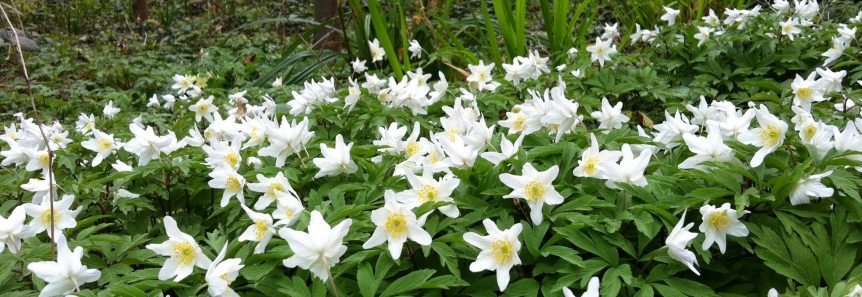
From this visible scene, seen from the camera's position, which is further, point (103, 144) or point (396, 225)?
point (103, 144)

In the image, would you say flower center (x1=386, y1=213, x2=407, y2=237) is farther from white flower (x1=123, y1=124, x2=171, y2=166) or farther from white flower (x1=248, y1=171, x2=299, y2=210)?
white flower (x1=123, y1=124, x2=171, y2=166)

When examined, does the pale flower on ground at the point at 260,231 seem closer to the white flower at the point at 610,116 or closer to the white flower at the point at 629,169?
the white flower at the point at 629,169

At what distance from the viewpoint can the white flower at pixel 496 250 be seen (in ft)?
4.66

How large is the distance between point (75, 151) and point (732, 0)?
14.7 ft

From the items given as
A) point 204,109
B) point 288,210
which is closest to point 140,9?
point 204,109

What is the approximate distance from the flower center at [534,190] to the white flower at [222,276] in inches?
25.6

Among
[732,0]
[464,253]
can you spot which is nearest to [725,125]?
[464,253]

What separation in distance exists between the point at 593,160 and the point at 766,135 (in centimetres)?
42

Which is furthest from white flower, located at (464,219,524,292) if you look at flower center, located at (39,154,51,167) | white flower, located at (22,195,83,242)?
flower center, located at (39,154,51,167)

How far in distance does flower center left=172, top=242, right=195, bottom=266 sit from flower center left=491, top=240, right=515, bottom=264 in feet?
2.21

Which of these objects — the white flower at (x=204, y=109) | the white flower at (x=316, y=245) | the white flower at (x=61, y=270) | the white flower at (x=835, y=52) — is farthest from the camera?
the white flower at (x=204, y=109)

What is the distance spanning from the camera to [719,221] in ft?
4.83

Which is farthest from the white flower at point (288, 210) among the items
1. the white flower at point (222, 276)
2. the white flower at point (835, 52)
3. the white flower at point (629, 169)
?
the white flower at point (835, 52)

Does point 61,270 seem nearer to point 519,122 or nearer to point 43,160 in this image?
point 43,160
